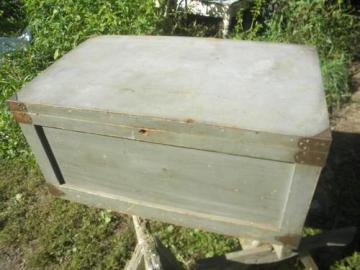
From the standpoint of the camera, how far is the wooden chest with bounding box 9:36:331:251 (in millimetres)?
1188

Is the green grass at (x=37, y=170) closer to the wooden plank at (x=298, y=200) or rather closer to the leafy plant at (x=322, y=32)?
the leafy plant at (x=322, y=32)

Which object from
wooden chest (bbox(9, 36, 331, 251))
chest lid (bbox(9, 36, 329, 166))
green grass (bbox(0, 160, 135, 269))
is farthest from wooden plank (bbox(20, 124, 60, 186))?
green grass (bbox(0, 160, 135, 269))

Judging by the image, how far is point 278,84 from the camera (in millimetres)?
1376

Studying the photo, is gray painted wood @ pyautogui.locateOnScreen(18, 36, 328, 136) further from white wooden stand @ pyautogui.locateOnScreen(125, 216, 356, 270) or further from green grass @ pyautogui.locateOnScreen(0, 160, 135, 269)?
green grass @ pyautogui.locateOnScreen(0, 160, 135, 269)

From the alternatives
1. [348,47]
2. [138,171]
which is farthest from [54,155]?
[348,47]

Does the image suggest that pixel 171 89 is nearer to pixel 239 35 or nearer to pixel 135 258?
pixel 135 258

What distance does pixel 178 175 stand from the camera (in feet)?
4.62

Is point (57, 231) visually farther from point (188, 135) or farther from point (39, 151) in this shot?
point (188, 135)

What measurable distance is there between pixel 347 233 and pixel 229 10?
283 cm

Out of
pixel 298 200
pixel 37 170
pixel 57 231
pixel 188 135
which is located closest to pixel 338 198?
pixel 298 200

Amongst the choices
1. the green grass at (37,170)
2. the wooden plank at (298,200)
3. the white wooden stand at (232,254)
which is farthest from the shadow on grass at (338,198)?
the wooden plank at (298,200)

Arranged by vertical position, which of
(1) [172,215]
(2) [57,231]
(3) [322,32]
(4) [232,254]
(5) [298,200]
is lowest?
(2) [57,231]

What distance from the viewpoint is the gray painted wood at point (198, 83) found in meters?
1.21

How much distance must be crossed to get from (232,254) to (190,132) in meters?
0.96
